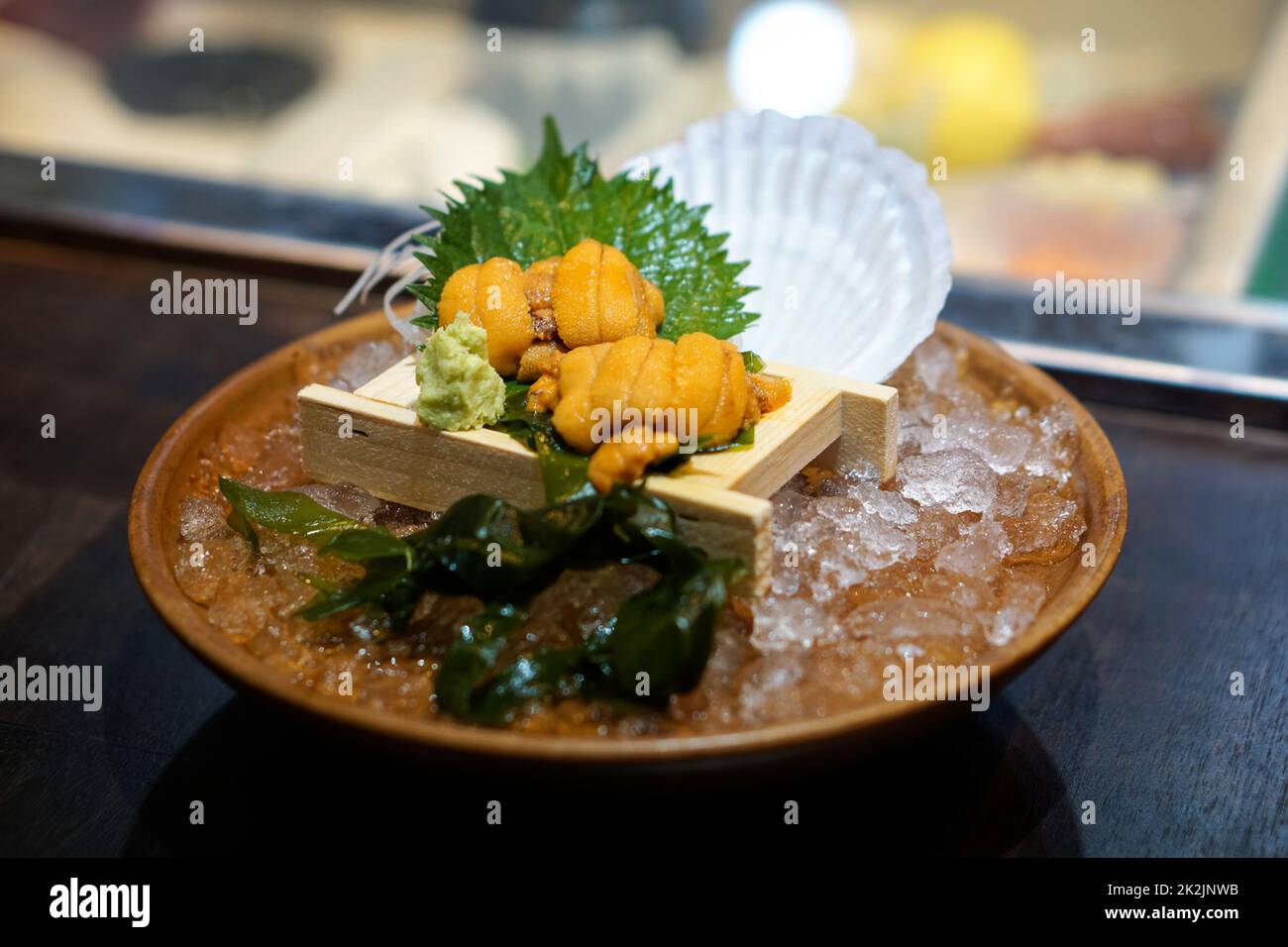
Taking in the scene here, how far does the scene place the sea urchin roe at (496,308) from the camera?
1.75 m

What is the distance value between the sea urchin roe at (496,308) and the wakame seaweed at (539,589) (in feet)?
1.00

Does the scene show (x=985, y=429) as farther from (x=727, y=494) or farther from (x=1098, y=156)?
(x=1098, y=156)

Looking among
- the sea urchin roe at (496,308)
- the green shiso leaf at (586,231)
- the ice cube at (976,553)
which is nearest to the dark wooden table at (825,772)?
the ice cube at (976,553)

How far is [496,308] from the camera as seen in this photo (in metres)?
1.75

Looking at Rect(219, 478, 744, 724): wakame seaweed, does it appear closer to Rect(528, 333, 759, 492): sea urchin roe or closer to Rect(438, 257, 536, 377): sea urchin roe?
Rect(528, 333, 759, 492): sea urchin roe

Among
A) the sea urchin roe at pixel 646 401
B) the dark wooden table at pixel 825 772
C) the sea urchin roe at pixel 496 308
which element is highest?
the sea urchin roe at pixel 496 308

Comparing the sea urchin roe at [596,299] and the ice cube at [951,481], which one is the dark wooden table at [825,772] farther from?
the sea urchin roe at [596,299]

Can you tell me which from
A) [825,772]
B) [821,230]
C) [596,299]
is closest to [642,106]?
[821,230]

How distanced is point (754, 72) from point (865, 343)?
8.01 ft

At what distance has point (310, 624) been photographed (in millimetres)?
1590

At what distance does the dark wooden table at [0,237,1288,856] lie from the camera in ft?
5.38

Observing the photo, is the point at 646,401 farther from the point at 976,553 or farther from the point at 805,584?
the point at 976,553
